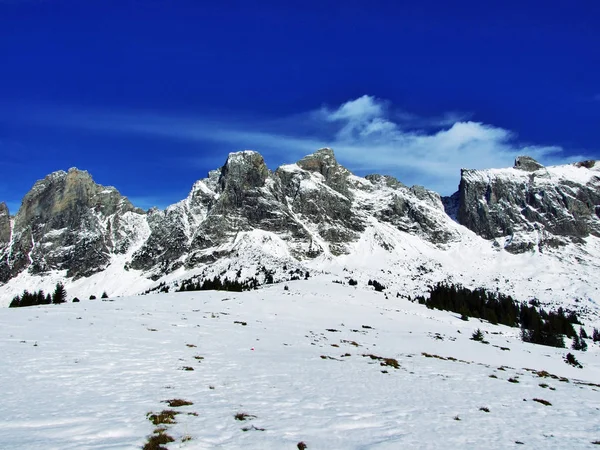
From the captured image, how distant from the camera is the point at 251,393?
58.5 feet

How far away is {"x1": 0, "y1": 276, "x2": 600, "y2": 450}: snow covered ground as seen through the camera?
12258 mm

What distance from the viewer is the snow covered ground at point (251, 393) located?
1226 cm

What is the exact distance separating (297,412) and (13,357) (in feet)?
52.4

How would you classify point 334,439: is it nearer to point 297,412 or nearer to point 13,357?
point 297,412

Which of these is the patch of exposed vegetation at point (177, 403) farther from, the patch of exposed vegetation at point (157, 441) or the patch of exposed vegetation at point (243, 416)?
the patch of exposed vegetation at point (157, 441)

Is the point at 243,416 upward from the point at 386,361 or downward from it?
upward

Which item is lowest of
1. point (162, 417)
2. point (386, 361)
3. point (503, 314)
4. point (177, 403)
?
point (503, 314)

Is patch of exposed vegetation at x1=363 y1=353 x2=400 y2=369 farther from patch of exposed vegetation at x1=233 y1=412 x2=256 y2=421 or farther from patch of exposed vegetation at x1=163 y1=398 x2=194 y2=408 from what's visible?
patch of exposed vegetation at x1=163 y1=398 x2=194 y2=408

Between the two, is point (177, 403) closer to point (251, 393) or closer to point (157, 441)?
A: point (251, 393)

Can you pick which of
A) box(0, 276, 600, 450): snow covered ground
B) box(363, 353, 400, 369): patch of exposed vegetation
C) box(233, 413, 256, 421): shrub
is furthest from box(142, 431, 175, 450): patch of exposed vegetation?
box(363, 353, 400, 369): patch of exposed vegetation

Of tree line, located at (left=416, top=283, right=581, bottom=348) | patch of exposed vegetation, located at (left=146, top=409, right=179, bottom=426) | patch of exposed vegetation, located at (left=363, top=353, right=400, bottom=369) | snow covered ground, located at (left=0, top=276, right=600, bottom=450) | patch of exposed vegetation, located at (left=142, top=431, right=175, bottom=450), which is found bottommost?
tree line, located at (left=416, top=283, right=581, bottom=348)

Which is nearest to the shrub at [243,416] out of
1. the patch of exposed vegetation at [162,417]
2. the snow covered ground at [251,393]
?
the snow covered ground at [251,393]

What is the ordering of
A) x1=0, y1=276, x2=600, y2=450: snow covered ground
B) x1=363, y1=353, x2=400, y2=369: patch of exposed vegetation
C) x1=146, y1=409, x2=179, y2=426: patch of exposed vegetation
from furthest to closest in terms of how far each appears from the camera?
x1=363, y1=353, x2=400, y2=369: patch of exposed vegetation, x1=146, y1=409, x2=179, y2=426: patch of exposed vegetation, x1=0, y1=276, x2=600, y2=450: snow covered ground

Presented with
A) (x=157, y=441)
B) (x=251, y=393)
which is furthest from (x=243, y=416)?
(x=251, y=393)
